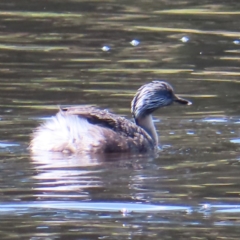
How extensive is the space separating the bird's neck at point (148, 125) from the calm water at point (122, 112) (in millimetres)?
135

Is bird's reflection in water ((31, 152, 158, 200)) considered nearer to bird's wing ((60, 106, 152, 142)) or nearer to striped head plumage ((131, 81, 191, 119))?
bird's wing ((60, 106, 152, 142))

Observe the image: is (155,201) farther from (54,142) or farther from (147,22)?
(147,22)

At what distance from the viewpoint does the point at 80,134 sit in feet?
34.8

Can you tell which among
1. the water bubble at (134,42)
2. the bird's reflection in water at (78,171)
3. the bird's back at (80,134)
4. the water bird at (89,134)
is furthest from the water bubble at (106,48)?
the bird's reflection in water at (78,171)

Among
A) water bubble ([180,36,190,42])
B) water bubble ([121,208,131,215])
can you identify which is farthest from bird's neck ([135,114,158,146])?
water bubble ([180,36,190,42])

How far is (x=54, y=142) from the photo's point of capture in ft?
34.8

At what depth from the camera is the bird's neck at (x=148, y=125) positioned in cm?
1127

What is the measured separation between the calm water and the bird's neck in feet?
0.44

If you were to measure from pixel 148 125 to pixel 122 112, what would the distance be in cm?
A: 108

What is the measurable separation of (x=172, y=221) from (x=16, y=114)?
174 inches

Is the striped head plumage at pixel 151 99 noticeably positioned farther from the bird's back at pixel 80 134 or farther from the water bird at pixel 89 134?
the bird's back at pixel 80 134

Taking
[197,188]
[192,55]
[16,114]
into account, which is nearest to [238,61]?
[192,55]

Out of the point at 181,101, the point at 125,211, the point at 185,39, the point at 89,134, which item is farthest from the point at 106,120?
the point at 185,39

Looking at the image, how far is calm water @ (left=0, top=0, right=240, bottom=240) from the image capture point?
26.4ft
